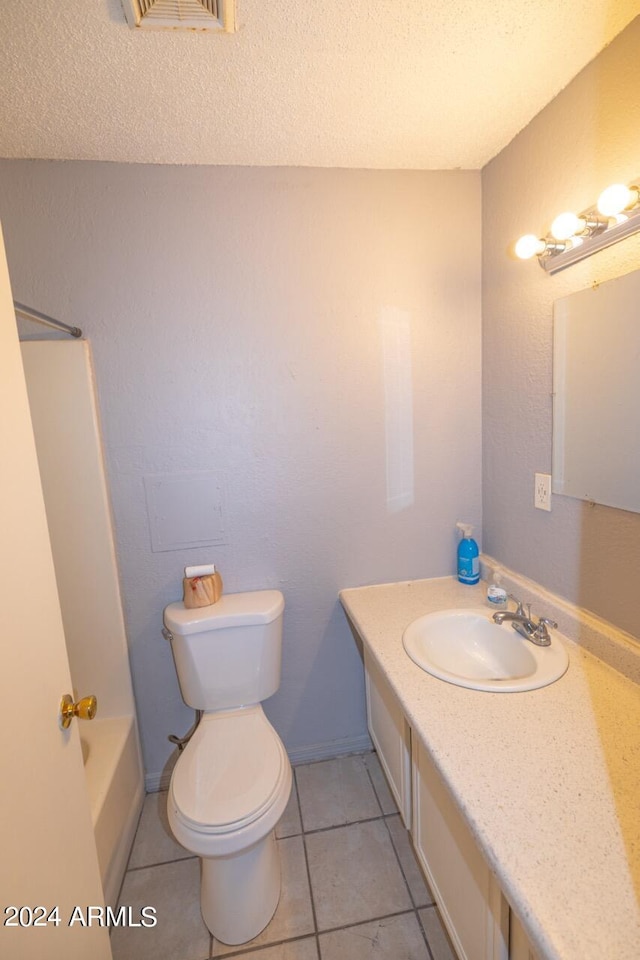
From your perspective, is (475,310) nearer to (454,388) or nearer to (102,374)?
(454,388)

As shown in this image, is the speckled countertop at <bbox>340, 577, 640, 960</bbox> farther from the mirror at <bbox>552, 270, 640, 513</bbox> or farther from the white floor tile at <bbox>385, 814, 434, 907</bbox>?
the white floor tile at <bbox>385, 814, 434, 907</bbox>

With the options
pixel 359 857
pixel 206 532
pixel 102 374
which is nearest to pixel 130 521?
pixel 206 532

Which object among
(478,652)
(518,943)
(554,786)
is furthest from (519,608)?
(518,943)

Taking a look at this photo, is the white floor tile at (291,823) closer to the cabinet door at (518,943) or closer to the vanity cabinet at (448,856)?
the vanity cabinet at (448,856)

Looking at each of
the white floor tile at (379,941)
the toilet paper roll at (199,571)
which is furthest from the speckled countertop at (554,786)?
the white floor tile at (379,941)

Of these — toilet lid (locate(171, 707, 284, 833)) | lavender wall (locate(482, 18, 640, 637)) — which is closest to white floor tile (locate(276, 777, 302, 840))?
toilet lid (locate(171, 707, 284, 833))

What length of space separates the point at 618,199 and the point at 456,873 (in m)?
1.56

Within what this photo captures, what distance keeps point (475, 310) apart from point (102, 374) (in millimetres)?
1396

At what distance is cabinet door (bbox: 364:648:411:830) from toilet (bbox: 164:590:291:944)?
14.2 inches

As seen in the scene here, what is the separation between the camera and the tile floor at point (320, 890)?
1.16m

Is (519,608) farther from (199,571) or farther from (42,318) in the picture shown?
(42,318)

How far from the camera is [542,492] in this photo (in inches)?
52.4

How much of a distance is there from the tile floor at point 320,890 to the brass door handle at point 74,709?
0.91m

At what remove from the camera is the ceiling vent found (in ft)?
2.87
